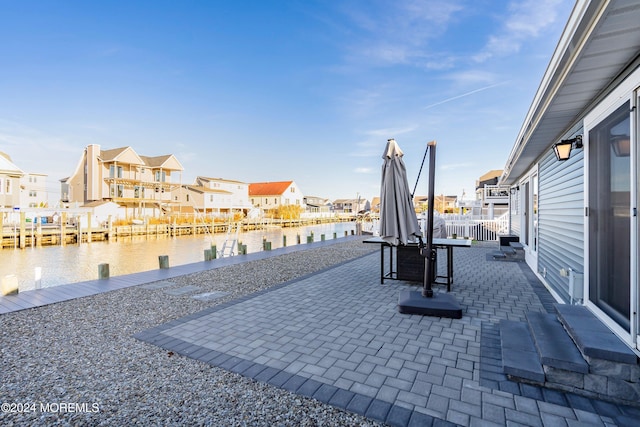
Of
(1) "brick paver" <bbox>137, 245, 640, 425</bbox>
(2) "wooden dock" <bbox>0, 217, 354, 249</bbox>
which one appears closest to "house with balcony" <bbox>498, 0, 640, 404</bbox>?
(1) "brick paver" <bbox>137, 245, 640, 425</bbox>

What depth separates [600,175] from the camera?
2.93 metres

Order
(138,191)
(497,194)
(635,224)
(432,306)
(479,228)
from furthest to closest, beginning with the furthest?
(138,191) → (497,194) → (479,228) → (432,306) → (635,224)

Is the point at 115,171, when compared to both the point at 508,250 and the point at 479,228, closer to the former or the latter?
the point at 479,228

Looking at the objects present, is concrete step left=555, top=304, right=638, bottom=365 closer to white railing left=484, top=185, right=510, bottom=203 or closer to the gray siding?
the gray siding

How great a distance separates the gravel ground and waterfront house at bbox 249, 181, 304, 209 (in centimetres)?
4785

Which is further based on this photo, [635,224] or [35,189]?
[35,189]

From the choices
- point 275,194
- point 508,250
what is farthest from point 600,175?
point 275,194

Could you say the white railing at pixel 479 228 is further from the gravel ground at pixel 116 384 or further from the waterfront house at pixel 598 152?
the gravel ground at pixel 116 384

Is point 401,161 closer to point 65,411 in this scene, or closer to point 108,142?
point 65,411

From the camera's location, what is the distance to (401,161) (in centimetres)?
473

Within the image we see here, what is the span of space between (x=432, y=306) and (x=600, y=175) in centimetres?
228

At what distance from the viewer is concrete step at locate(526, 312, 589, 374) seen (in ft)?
7.11

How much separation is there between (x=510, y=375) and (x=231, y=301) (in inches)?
150

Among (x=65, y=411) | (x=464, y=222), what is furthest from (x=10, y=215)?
(x=464, y=222)
